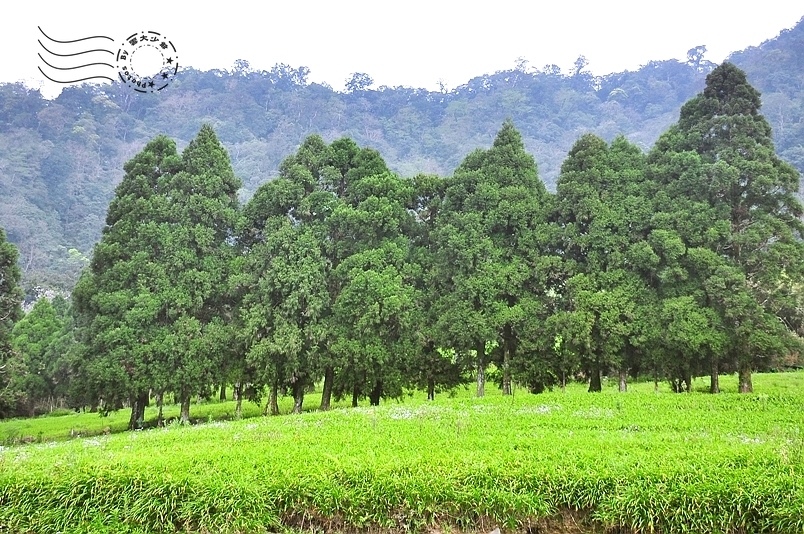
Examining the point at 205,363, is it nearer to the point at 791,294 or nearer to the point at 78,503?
the point at 78,503

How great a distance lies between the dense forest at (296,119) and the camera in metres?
110

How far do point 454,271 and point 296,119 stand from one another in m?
137

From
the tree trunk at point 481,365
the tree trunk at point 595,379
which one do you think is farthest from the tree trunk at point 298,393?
the tree trunk at point 595,379

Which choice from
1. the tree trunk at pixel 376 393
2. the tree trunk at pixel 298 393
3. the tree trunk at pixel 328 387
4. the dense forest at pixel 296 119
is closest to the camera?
the tree trunk at pixel 298 393

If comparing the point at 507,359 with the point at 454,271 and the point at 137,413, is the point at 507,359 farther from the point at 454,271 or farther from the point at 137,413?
the point at 137,413

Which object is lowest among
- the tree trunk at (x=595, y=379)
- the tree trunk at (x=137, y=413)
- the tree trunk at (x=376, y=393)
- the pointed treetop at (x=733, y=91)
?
the tree trunk at (x=137, y=413)

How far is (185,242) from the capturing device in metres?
21.8

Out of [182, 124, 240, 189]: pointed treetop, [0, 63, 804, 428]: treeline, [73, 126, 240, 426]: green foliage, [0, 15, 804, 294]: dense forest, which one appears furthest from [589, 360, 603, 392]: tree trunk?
[0, 15, 804, 294]: dense forest

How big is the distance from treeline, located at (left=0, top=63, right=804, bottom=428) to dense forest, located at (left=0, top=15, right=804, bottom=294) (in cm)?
8771

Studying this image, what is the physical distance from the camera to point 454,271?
21625 mm

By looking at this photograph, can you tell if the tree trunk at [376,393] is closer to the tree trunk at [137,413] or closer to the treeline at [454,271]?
the treeline at [454,271]

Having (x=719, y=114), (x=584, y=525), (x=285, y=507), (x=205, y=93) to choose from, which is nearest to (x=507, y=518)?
(x=584, y=525)

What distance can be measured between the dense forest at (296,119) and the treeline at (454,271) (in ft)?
288

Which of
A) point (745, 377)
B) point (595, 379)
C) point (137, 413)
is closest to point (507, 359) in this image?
point (595, 379)
